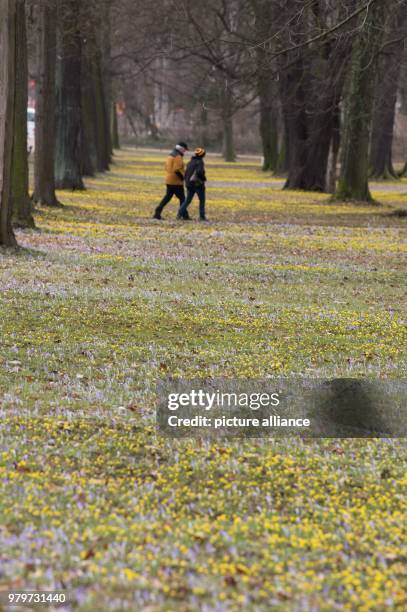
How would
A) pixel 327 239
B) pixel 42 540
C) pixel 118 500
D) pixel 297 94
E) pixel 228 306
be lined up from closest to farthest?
pixel 42 540 → pixel 118 500 → pixel 228 306 → pixel 327 239 → pixel 297 94

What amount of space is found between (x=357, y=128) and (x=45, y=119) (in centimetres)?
1052

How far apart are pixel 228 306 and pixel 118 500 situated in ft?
22.3

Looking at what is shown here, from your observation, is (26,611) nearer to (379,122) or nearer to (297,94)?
(297,94)

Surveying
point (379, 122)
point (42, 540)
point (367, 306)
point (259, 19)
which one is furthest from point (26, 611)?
point (379, 122)

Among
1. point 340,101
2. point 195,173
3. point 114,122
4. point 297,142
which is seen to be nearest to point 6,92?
point 195,173

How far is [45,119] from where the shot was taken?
82.7 feet

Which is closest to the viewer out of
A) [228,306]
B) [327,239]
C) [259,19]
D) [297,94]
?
[228,306]

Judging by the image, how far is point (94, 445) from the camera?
646cm

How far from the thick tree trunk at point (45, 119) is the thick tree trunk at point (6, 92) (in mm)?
10228

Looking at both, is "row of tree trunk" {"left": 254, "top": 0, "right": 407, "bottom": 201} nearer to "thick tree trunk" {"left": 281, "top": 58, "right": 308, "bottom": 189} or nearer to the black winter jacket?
"thick tree trunk" {"left": 281, "top": 58, "right": 308, "bottom": 189}

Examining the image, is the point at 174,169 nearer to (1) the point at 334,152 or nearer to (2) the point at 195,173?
(2) the point at 195,173

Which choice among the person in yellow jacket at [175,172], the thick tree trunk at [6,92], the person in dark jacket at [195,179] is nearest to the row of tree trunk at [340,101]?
the person in dark jacket at [195,179]

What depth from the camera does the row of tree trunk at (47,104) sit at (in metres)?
14.7

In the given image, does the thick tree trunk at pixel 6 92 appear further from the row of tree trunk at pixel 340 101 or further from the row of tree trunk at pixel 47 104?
the row of tree trunk at pixel 340 101
